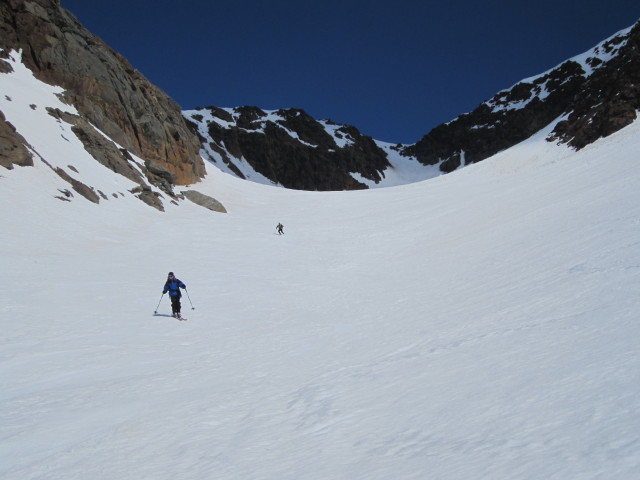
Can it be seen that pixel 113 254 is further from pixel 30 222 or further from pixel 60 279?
pixel 60 279

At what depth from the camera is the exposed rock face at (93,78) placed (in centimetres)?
4091

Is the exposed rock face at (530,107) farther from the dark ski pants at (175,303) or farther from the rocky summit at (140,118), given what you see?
the dark ski pants at (175,303)

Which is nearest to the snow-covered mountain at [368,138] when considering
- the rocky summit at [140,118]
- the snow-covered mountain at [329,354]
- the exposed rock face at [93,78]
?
the rocky summit at [140,118]

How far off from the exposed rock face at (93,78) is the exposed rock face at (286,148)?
63.7 meters

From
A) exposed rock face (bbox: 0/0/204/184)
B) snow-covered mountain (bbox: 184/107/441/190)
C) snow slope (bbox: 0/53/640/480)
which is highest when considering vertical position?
snow-covered mountain (bbox: 184/107/441/190)

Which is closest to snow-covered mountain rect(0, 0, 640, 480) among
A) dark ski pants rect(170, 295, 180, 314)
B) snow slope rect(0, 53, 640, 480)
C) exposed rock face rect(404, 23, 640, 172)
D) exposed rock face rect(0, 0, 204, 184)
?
snow slope rect(0, 53, 640, 480)

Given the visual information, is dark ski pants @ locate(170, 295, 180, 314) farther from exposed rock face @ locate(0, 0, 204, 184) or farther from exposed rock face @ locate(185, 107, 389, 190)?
exposed rock face @ locate(185, 107, 389, 190)

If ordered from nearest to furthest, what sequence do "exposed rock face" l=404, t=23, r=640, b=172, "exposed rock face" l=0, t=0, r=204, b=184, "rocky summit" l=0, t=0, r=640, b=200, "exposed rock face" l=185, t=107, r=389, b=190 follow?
"rocky summit" l=0, t=0, r=640, b=200 → "exposed rock face" l=0, t=0, r=204, b=184 → "exposed rock face" l=404, t=23, r=640, b=172 → "exposed rock face" l=185, t=107, r=389, b=190

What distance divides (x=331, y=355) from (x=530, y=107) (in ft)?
527

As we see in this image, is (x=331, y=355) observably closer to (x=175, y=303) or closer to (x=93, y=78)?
(x=175, y=303)

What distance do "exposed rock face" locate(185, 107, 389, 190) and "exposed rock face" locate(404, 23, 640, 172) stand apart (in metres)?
24.7

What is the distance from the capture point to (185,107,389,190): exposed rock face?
13100 centimetres

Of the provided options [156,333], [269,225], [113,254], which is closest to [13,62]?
[269,225]

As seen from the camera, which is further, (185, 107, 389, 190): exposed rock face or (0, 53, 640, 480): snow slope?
(185, 107, 389, 190): exposed rock face
